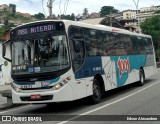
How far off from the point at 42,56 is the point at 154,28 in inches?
2218

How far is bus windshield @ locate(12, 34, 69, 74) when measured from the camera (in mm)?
11930

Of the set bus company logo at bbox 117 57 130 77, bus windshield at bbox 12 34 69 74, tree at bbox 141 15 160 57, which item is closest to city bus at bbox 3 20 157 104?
bus windshield at bbox 12 34 69 74

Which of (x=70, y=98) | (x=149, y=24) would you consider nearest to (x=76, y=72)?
(x=70, y=98)

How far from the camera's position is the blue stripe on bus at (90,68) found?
502 inches

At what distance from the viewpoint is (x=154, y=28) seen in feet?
217

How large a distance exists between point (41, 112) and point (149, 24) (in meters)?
56.8

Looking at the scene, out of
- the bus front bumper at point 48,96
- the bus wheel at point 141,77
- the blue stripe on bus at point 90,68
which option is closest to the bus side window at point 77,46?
the blue stripe on bus at point 90,68

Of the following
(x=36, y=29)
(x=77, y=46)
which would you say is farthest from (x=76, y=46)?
(x=36, y=29)

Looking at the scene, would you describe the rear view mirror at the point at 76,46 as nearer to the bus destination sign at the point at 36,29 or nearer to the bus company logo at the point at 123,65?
the bus destination sign at the point at 36,29

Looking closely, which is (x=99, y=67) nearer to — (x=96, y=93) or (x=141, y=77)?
(x=96, y=93)

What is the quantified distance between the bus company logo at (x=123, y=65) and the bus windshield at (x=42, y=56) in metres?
5.52

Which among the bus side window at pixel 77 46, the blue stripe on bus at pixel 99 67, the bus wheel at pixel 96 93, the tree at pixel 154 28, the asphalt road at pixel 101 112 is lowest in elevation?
the asphalt road at pixel 101 112

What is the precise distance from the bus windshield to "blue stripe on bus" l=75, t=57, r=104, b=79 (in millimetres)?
869

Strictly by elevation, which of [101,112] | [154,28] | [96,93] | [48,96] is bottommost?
[101,112]
